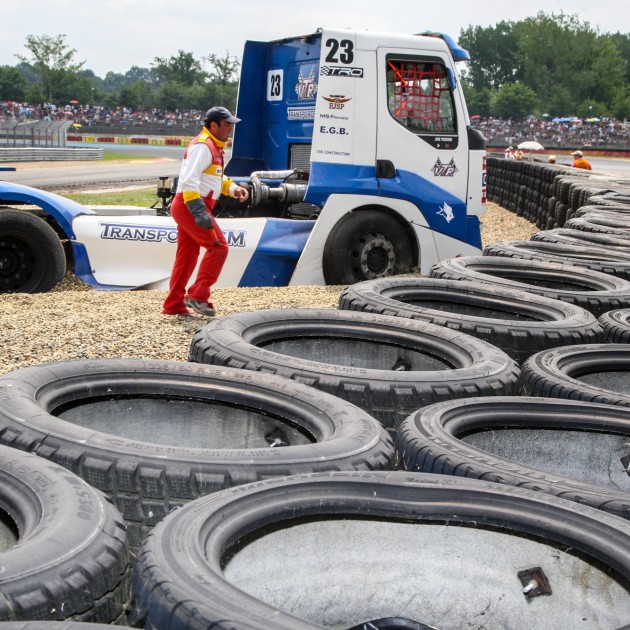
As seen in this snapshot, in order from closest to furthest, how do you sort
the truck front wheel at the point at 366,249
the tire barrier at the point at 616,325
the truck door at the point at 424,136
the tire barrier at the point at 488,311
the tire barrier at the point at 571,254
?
the tire barrier at the point at 488,311
the tire barrier at the point at 616,325
the tire barrier at the point at 571,254
the truck front wheel at the point at 366,249
the truck door at the point at 424,136

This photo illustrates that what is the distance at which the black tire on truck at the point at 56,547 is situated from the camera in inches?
77.1

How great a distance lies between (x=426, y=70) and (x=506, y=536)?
28.7ft

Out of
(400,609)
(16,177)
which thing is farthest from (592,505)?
(16,177)

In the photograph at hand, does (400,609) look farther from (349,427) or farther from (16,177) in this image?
(16,177)

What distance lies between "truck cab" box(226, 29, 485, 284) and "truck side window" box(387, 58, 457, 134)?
0.4 inches

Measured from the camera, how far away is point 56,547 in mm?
2100

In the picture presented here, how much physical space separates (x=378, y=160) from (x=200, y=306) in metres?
3.20

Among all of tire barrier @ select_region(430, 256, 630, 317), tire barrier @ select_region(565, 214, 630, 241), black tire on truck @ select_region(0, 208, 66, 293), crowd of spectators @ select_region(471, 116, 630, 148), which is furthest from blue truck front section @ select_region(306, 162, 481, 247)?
crowd of spectators @ select_region(471, 116, 630, 148)

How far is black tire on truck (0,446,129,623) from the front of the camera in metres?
1.96

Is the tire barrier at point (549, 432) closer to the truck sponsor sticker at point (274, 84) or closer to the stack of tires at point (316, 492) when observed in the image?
the stack of tires at point (316, 492)

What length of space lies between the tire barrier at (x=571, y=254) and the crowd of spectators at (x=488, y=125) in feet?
212

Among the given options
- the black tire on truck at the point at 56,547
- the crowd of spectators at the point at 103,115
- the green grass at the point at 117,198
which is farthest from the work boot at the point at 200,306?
the crowd of spectators at the point at 103,115

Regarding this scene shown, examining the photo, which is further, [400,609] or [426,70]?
[426,70]

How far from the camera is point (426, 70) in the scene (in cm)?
1049
